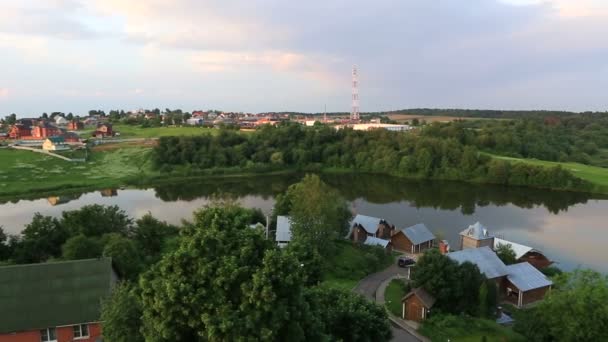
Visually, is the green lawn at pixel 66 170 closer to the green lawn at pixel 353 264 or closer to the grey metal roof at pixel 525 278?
the green lawn at pixel 353 264

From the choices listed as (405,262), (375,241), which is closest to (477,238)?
(405,262)

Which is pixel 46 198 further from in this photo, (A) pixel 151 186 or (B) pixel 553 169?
(B) pixel 553 169

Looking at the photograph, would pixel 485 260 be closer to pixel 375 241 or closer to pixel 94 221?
pixel 375 241

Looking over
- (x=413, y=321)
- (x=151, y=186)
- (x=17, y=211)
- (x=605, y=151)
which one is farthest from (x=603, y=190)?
→ (x=17, y=211)

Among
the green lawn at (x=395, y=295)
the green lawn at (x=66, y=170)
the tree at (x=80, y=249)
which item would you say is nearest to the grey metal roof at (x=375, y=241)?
the green lawn at (x=395, y=295)

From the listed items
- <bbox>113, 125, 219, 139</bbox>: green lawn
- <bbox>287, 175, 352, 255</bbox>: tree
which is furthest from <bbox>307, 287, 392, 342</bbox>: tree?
<bbox>113, 125, 219, 139</bbox>: green lawn
